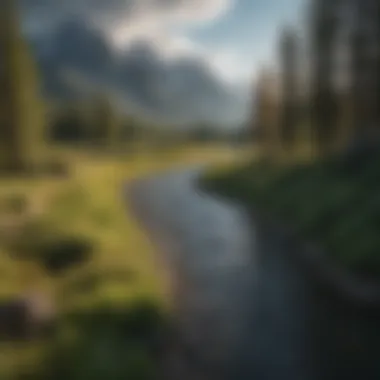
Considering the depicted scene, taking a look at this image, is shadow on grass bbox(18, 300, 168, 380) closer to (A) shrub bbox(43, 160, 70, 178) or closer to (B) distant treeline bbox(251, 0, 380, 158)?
(A) shrub bbox(43, 160, 70, 178)

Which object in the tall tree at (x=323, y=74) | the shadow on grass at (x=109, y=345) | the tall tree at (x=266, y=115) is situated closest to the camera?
the shadow on grass at (x=109, y=345)

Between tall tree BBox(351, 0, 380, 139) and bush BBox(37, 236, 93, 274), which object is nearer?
bush BBox(37, 236, 93, 274)

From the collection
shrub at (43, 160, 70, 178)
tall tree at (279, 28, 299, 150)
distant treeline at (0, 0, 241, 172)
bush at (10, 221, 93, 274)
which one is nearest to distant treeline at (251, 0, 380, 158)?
tall tree at (279, 28, 299, 150)

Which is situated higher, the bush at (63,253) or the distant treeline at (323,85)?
the distant treeline at (323,85)

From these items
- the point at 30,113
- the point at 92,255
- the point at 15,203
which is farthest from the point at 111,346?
the point at 30,113

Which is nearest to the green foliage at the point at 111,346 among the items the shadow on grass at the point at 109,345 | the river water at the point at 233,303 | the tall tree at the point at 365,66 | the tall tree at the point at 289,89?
the shadow on grass at the point at 109,345

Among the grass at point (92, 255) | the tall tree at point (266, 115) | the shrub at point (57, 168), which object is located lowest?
the grass at point (92, 255)

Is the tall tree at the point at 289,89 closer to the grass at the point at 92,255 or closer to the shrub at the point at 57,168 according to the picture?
the grass at the point at 92,255
